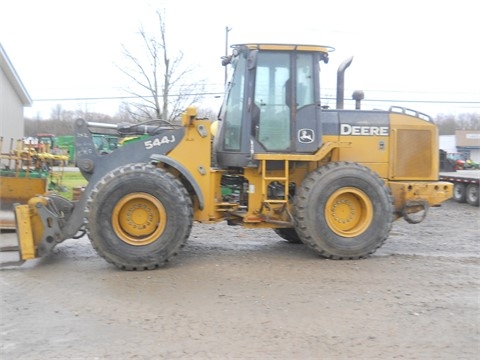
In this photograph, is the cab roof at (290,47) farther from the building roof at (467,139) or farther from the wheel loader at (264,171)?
the building roof at (467,139)

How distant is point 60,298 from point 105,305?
0.55 meters

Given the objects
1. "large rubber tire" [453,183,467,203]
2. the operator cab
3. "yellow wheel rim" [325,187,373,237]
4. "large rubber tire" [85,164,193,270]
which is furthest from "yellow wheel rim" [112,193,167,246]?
"large rubber tire" [453,183,467,203]

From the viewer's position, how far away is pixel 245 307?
503 centimetres

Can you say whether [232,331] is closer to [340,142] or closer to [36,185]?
[340,142]

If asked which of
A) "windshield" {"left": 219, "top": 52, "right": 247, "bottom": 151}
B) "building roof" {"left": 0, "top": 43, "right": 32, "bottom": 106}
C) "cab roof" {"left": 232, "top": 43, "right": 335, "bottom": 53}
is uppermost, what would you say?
"building roof" {"left": 0, "top": 43, "right": 32, "bottom": 106}

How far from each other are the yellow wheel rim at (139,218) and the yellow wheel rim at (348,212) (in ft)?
7.24

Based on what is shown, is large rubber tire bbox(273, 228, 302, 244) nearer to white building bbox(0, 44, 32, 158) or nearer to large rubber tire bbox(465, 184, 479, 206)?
large rubber tire bbox(465, 184, 479, 206)

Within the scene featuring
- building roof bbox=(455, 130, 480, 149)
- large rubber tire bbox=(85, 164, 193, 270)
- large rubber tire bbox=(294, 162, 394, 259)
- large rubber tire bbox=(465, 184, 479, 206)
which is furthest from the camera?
building roof bbox=(455, 130, 480, 149)

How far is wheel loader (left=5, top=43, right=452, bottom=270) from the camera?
6.43 metres

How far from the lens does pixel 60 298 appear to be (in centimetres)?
527

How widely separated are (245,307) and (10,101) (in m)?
23.0

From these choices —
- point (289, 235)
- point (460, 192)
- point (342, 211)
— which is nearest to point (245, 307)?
point (342, 211)

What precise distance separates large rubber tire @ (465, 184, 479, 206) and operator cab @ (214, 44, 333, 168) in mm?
10076

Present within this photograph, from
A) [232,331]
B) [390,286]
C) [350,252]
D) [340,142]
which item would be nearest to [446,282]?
[390,286]
